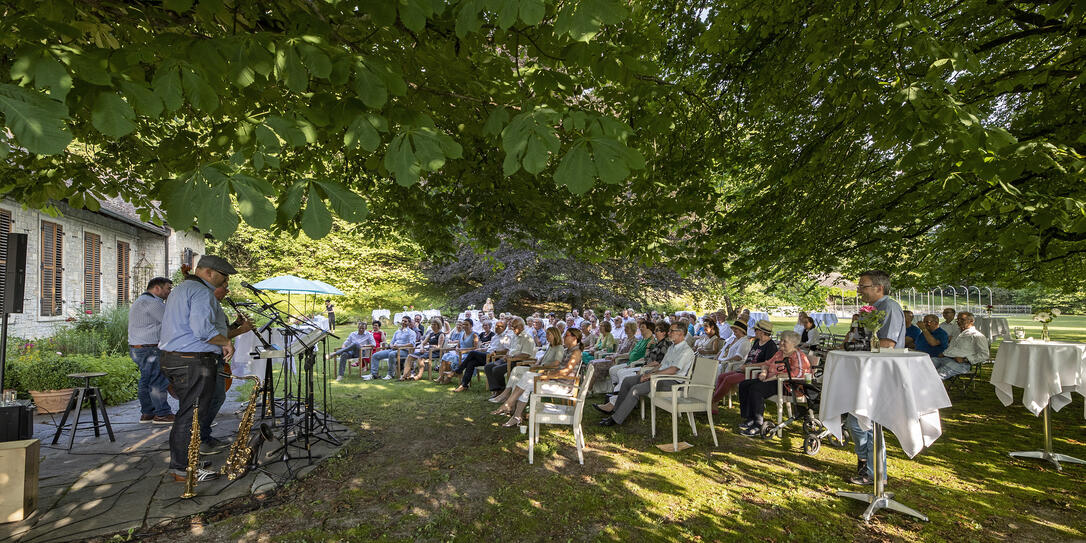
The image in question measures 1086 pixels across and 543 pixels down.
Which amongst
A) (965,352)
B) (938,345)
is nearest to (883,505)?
(965,352)

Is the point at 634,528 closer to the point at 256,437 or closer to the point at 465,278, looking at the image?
the point at 256,437

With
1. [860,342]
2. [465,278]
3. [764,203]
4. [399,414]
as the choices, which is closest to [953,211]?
[764,203]

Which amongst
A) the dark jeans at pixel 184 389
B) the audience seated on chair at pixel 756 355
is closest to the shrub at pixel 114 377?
the dark jeans at pixel 184 389

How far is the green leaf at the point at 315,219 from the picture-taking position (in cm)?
185

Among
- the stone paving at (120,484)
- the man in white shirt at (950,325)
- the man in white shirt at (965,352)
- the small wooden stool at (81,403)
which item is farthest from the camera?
the man in white shirt at (950,325)

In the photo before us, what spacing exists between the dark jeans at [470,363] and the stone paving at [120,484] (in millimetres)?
4092

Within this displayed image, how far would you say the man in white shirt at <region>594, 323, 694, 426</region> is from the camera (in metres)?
6.77

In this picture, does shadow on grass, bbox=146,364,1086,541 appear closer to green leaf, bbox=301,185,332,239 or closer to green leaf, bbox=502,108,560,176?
green leaf, bbox=301,185,332,239

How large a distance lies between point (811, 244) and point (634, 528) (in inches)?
193

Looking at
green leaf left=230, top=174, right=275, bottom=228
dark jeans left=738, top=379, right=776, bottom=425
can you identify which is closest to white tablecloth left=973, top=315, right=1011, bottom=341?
dark jeans left=738, top=379, right=776, bottom=425

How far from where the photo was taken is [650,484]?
466 cm

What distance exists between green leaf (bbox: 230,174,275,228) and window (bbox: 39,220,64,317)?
40.5 feet

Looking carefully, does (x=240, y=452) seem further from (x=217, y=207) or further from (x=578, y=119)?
(x=578, y=119)

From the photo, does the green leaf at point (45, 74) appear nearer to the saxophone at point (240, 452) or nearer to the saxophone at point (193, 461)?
the saxophone at point (193, 461)
